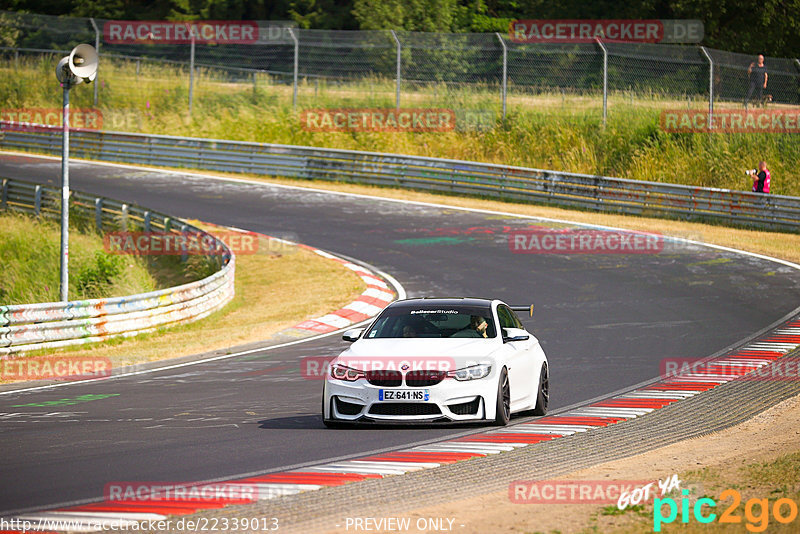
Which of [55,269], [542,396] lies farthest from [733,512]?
[55,269]

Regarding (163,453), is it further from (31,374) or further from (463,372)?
(31,374)

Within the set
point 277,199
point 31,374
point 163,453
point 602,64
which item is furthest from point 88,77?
point 602,64

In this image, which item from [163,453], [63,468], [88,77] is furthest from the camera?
[88,77]

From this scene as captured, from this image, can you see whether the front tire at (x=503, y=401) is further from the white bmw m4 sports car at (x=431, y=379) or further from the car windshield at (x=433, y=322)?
the car windshield at (x=433, y=322)

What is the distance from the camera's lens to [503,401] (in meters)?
10.7

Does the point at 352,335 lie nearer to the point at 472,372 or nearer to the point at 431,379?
the point at 431,379

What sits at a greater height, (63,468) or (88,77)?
(88,77)

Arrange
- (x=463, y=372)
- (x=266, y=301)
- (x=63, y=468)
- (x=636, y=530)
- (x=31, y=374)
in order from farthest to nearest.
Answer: (x=266, y=301)
(x=31, y=374)
(x=463, y=372)
(x=63, y=468)
(x=636, y=530)

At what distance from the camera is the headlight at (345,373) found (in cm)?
1045

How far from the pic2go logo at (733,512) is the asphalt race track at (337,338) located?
3.27 meters

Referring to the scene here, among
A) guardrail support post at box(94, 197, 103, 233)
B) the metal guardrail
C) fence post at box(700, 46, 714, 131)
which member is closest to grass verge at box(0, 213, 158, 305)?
guardrail support post at box(94, 197, 103, 233)

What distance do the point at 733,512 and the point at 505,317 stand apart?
5362 mm

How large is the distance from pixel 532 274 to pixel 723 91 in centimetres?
1241

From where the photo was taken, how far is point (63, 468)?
28.8 ft
